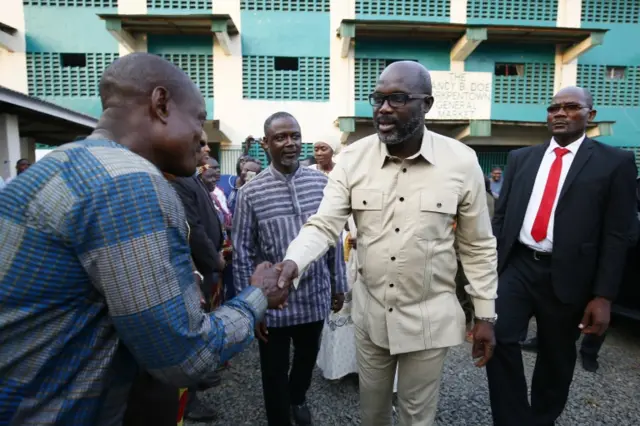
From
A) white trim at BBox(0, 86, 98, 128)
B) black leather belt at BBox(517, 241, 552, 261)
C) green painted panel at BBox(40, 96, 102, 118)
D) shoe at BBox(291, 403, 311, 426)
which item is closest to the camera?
black leather belt at BBox(517, 241, 552, 261)

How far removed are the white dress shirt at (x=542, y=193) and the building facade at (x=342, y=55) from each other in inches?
360

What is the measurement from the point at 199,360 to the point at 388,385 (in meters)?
1.35

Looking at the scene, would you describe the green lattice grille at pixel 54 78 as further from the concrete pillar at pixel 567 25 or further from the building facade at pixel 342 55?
the concrete pillar at pixel 567 25

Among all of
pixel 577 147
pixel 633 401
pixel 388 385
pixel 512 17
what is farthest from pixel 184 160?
pixel 512 17

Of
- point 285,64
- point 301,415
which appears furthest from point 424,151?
point 285,64

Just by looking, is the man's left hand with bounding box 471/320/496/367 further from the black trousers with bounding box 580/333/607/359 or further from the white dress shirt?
the black trousers with bounding box 580/333/607/359

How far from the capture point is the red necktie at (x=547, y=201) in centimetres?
263

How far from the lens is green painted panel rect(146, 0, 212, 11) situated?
12828 millimetres

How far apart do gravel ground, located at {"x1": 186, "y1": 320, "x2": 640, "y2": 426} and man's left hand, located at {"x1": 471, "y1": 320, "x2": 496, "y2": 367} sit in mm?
1087

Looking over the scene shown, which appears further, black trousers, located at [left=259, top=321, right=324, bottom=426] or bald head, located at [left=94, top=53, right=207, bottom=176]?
black trousers, located at [left=259, top=321, right=324, bottom=426]

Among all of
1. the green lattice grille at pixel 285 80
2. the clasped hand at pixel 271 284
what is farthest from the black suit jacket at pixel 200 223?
the green lattice grille at pixel 285 80

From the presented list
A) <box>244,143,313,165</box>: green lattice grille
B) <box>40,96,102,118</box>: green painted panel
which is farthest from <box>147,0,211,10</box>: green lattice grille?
<box>244,143,313,165</box>: green lattice grille

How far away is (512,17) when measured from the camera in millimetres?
13438

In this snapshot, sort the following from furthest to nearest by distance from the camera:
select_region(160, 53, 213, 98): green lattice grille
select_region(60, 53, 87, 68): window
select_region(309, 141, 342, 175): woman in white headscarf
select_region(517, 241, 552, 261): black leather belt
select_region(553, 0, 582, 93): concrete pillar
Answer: select_region(553, 0, 582, 93): concrete pillar → select_region(160, 53, 213, 98): green lattice grille → select_region(60, 53, 87, 68): window → select_region(309, 141, 342, 175): woman in white headscarf → select_region(517, 241, 552, 261): black leather belt
